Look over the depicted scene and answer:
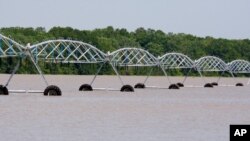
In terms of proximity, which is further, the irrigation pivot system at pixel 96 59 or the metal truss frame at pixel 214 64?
the metal truss frame at pixel 214 64

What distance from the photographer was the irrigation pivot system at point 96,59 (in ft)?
210

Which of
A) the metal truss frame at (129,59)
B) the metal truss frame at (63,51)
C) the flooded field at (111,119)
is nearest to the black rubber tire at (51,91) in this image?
the flooded field at (111,119)

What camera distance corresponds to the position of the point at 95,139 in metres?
34.8

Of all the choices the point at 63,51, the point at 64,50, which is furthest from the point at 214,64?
the point at 64,50

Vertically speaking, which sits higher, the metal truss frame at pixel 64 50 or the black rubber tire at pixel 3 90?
the metal truss frame at pixel 64 50

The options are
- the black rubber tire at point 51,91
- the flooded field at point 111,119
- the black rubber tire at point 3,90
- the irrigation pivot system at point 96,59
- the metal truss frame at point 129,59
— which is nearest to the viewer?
the flooded field at point 111,119

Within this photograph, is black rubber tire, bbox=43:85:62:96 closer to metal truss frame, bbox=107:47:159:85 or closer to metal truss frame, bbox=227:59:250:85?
metal truss frame, bbox=107:47:159:85

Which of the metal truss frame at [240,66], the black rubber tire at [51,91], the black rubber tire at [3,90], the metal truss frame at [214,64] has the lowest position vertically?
the metal truss frame at [240,66]

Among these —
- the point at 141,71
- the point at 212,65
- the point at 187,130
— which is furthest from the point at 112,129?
the point at 141,71

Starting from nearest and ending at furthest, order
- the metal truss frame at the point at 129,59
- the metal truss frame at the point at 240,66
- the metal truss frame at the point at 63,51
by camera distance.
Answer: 1. the metal truss frame at the point at 63,51
2. the metal truss frame at the point at 129,59
3. the metal truss frame at the point at 240,66

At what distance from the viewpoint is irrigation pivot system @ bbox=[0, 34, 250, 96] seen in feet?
210

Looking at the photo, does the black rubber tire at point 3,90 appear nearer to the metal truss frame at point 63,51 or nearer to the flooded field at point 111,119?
the flooded field at point 111,119

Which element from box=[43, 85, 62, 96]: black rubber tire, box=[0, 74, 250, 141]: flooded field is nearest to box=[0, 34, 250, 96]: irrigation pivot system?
box=[43, 85, 62, 96]: black rubber tire

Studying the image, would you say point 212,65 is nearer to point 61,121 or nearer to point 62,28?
point 62,28
